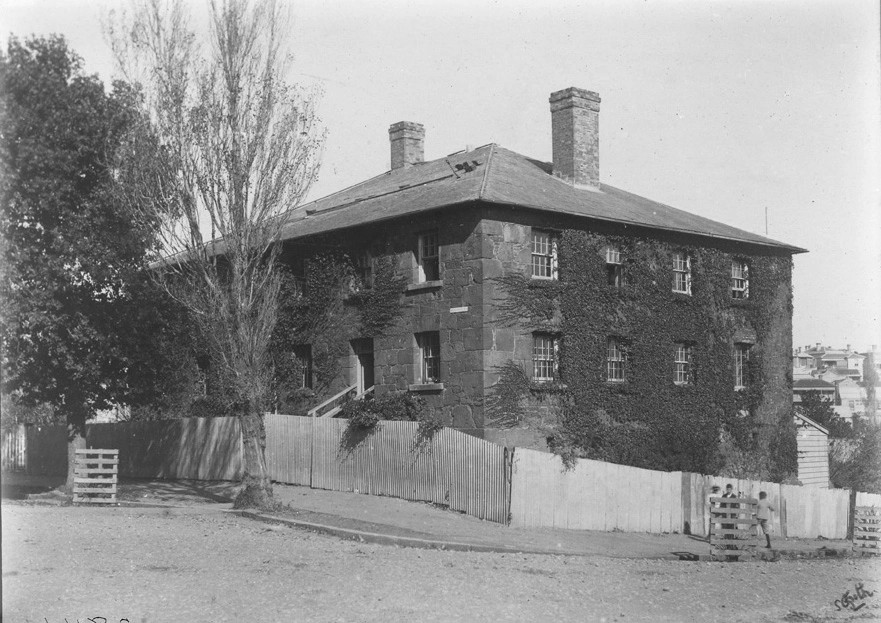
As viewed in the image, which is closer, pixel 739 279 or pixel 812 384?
pixel 739 279

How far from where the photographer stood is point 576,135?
30.3 metres

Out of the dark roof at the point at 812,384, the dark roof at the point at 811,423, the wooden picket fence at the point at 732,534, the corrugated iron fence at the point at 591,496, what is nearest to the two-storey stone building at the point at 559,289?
the corrugated iron fence at the point at 591,496

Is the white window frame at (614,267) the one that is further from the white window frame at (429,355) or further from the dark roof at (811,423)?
the dark roof at (811,423)

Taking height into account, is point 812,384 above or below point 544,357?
below

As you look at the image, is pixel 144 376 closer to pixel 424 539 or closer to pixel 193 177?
pixel 193 177

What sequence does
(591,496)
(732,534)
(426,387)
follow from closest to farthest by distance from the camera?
(732,534)
(591,496)
(426,387)

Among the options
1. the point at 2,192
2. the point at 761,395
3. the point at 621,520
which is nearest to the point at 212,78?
the point at 2,192

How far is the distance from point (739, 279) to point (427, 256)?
11.5 metres

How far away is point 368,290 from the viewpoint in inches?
1137

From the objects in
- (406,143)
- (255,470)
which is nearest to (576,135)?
(406,143)

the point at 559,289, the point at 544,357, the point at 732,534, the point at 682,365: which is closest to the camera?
the point at 732,534

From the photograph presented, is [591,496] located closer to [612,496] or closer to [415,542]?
[612,496]

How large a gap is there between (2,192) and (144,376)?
Answer: 6029 millimetres

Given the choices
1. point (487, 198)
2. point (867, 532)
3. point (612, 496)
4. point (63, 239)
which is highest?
point (487, 198)
